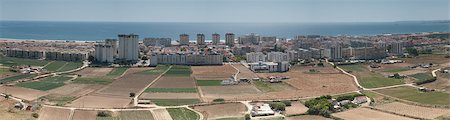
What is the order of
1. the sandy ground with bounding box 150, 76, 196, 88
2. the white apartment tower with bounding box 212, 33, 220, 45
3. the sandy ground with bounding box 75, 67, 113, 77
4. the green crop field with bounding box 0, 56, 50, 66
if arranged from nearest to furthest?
the sandy ground with bounding box 150, 76, 196, 88 → the sandy ground with bounding box 75, 67, 113, 77 → the green crop field with bounding box 0, 56, 50, 66 → the white apartment tower with bounding box 212, 33, 220, 45

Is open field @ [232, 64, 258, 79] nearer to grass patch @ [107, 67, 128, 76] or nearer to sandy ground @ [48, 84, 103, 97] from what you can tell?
grass patch @ [107, 67, 128, 76]

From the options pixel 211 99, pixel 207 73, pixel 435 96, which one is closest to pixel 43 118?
pixel 211 99

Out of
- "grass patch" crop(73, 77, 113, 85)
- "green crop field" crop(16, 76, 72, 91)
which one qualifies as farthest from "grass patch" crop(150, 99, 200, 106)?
"green crop field" crop(16, 76, 72, 91)

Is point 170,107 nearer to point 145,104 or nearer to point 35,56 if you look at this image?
point 145,104

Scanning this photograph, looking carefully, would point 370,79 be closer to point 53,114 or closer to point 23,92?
point 53,114

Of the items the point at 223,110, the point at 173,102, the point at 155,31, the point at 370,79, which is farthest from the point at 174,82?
the point at 155,31
